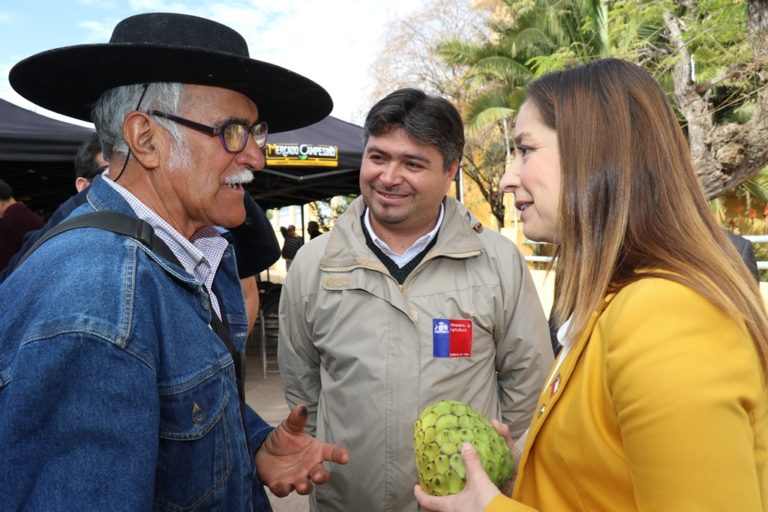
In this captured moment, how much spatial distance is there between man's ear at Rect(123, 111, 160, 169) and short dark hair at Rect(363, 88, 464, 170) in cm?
141

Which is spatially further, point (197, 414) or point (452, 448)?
point (452, 448)

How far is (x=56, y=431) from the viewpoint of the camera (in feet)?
3.55

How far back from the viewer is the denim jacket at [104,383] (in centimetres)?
108

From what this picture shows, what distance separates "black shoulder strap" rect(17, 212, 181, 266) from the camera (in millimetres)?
1291

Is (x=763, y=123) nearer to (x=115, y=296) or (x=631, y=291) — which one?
(x=631, y=291)

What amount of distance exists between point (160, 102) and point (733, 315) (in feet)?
4.77

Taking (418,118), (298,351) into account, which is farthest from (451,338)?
(418,118)

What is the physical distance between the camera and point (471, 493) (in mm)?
1438

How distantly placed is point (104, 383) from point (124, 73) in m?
0.87

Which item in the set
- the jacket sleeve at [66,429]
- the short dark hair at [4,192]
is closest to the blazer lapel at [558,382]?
the jacket sleeve at [66,429]

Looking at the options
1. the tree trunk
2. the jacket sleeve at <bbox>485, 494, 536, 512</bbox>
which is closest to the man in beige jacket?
the jacket sleeve at <bbox>485, 494, 536, 512</bbox>

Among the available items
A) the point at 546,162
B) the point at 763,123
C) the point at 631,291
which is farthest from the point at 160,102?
the point at 763,123

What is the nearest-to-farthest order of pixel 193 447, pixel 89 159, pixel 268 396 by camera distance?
pixel 193 447 → pixel 89 159 → pixel 268 396

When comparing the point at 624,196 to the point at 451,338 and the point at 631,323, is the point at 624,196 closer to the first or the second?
the point at 631,323
